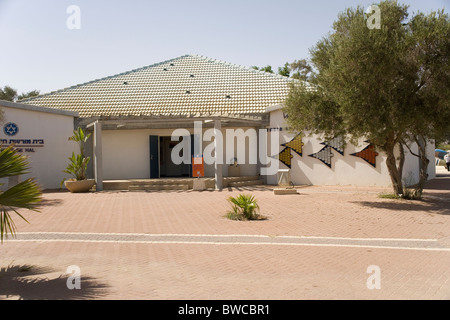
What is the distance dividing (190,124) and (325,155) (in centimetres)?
680

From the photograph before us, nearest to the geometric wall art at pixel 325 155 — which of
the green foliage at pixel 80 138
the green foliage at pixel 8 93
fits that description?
the green foliage at pixel 80 138

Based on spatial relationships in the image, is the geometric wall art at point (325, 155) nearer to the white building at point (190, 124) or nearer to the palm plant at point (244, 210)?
the white building at point (190, 124)

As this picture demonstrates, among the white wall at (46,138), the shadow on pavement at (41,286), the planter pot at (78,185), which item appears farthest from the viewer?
the white wall at (46,138)

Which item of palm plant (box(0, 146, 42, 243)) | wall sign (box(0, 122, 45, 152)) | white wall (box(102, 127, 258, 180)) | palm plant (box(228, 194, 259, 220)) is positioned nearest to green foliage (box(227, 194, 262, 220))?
palm plant (box(228, 194, 259, 220))

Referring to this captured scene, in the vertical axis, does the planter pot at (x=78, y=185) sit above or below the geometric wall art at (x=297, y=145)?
below

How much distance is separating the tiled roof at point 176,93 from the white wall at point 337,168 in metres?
2.42

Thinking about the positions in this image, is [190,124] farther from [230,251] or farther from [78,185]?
[230,251]

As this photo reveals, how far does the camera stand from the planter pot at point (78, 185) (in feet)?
57.7

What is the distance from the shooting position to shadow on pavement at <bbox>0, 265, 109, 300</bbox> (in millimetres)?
5141

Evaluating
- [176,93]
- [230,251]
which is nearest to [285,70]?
[176,93]

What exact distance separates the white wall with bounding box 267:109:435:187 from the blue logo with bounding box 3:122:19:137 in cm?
1167

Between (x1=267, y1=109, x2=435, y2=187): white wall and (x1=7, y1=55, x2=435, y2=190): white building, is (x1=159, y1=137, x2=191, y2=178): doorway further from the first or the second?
(x1=267, y1=109, x2=435, y2=187): white wall
